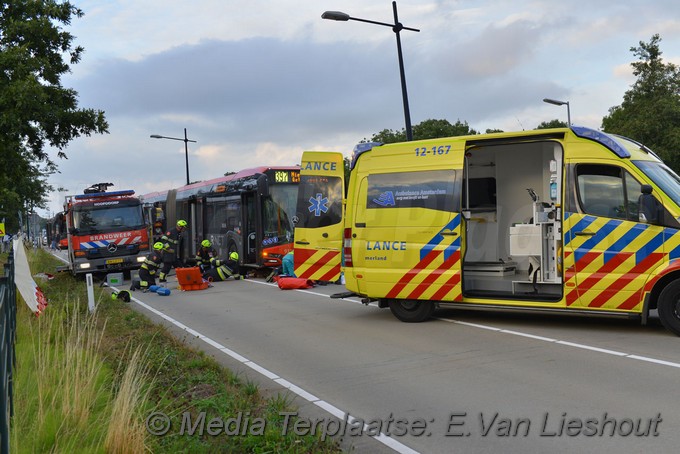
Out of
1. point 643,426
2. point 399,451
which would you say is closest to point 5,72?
point 399,451

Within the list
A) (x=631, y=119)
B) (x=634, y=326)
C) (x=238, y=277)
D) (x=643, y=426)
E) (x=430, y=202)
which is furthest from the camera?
(x=631, y=119)

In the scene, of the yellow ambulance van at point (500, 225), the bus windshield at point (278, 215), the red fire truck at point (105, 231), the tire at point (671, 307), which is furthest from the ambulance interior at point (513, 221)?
the red fire truck at point (105, 231)

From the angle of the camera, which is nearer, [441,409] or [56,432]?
[56,432]

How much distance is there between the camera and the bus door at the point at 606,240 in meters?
8.84

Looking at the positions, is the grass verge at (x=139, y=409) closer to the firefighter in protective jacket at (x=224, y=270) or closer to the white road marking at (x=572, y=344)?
the white road marking at (x=572, y=344)

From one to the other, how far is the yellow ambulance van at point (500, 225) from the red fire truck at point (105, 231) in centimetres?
1176

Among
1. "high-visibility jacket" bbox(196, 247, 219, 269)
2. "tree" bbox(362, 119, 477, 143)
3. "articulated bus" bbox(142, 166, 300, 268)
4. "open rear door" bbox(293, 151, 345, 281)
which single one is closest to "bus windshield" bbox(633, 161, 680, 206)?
"open rear door" bbox(293, 151, 345, 281)

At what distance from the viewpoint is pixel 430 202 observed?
1053cm

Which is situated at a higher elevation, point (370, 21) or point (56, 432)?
point (370, 21)

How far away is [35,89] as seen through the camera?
48.4ft

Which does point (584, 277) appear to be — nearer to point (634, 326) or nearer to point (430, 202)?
point (634, 326)

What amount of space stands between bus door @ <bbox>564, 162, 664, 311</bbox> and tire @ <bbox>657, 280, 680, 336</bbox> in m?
0.30

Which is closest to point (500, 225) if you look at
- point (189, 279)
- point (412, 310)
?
point (412, 310)

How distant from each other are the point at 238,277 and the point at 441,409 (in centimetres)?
1497
